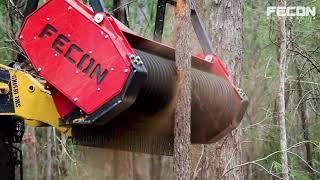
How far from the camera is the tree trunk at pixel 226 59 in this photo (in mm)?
6324

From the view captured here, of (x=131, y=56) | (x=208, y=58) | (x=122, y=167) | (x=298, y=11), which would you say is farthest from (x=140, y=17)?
(x=131, y=56)

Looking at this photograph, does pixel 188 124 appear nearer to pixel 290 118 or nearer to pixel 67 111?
pixel 67 111

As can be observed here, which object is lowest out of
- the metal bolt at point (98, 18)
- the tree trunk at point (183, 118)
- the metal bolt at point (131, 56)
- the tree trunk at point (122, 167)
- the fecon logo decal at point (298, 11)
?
the tree trunk at point (122, 167)

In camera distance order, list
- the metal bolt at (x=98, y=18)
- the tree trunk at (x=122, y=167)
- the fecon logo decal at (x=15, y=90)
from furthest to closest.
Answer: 1. the tree trunk at (x=122, y=167)
2. the fecon logo decal at (x=15, y=90)
3. the metal bolt at (x=98, y=18)

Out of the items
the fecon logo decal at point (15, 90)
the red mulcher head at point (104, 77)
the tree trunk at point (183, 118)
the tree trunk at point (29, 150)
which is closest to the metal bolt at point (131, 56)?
the red mulcher head at point (104, 77)

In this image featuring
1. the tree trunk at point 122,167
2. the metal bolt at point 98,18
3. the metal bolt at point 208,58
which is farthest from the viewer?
the tree trunk at point 122,167

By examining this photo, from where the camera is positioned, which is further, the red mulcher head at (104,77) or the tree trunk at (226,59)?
the tree trunk at (226,59)

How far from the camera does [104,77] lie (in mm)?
3146

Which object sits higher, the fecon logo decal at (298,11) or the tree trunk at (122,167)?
the fecon logo decal at (298,11)

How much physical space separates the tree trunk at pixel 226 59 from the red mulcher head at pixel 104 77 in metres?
2.39

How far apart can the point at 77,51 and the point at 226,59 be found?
142 inches

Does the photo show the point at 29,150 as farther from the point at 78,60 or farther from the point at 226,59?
the point at 78,60

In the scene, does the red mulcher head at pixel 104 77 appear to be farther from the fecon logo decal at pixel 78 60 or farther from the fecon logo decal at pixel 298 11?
the fecon logo decal at pixel 298 11

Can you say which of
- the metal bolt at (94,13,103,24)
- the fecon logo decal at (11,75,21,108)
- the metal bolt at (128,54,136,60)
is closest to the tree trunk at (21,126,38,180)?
the fecon logo decal at (11,75,21,108)
